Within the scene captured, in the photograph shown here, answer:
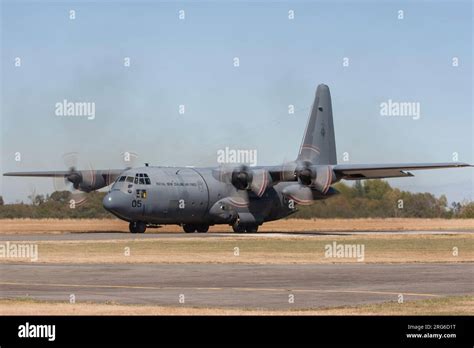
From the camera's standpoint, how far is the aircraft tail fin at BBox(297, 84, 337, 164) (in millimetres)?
69250

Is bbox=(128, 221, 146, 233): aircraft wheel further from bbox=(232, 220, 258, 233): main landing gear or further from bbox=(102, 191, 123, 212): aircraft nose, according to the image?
bbox=(232, 220, 258, 233): main landing gear

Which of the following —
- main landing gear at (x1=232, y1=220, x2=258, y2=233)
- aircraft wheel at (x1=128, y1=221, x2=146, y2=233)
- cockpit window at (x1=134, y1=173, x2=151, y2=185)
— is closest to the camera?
cockpit window at (x1=134, y1=173, x2=151, y2=185)

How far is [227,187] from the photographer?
211 ft

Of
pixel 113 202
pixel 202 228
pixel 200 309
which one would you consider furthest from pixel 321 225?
pixel 200 309

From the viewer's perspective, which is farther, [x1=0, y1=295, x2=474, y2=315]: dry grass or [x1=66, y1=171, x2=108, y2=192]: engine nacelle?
[x1=66, y1=171, x2=108, y2=192]: engine nacelle

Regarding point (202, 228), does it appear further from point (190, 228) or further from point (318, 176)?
point (318, 176)

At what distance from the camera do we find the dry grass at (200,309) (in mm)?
19688

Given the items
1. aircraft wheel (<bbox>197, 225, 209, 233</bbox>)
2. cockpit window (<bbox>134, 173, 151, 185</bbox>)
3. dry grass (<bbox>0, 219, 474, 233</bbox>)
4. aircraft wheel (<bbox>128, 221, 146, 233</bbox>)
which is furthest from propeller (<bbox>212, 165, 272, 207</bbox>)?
dry grass (<bbox>0, 219, 474, 233</bbox>)

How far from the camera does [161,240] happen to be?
50.3 meters

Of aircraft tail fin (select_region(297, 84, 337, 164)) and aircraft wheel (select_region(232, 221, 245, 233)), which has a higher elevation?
aircraft tail fin (select_region(297, 84, 337, 164))

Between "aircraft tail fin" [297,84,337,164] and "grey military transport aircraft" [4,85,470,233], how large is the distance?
Result: 0.07 m
